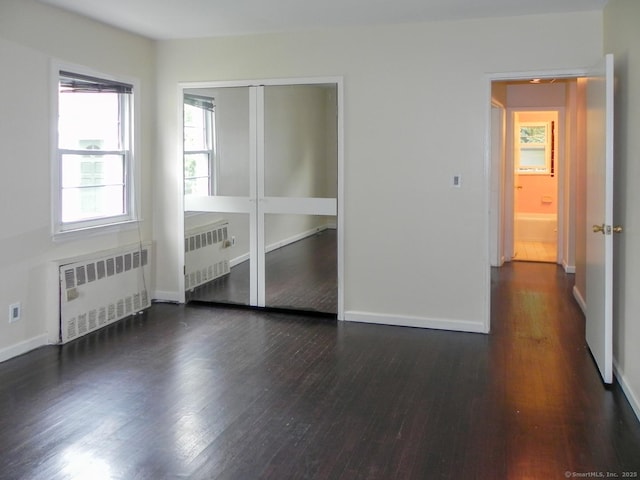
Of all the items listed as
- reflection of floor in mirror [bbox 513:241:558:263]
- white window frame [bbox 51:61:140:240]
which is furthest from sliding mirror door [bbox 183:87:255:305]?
reflection of floor in mirror [bbox 513:241:558:263]

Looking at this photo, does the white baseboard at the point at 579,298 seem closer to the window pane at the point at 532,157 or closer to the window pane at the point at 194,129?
the window pane at the point at 194,129

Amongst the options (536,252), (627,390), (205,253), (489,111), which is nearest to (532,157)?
(536,252)

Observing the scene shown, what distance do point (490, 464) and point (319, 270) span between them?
9.31 feet

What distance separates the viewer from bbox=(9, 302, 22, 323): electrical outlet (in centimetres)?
411

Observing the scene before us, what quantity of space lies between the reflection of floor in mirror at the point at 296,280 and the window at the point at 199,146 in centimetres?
84

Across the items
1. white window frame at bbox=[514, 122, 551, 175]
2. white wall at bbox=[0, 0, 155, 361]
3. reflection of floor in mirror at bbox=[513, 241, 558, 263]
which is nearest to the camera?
white wall at bbox=[0, 0, 155, 361]

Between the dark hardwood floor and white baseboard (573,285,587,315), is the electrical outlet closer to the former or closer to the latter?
the dark hardwood floor

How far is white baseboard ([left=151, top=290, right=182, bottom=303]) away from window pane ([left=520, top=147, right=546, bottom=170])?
6.99 metres

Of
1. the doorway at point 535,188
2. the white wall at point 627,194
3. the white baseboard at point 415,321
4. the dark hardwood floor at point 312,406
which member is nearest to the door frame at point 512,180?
the doorway at point 535,188

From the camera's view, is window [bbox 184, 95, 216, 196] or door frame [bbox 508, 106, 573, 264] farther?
door frame [bbox 508, 106, 573, 264]

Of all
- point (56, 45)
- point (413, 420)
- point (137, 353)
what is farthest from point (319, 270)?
point (56, 45)

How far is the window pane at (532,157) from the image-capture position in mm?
10484

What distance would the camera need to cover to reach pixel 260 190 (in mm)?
5395

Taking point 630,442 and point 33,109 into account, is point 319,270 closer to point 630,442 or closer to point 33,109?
point 33,109
